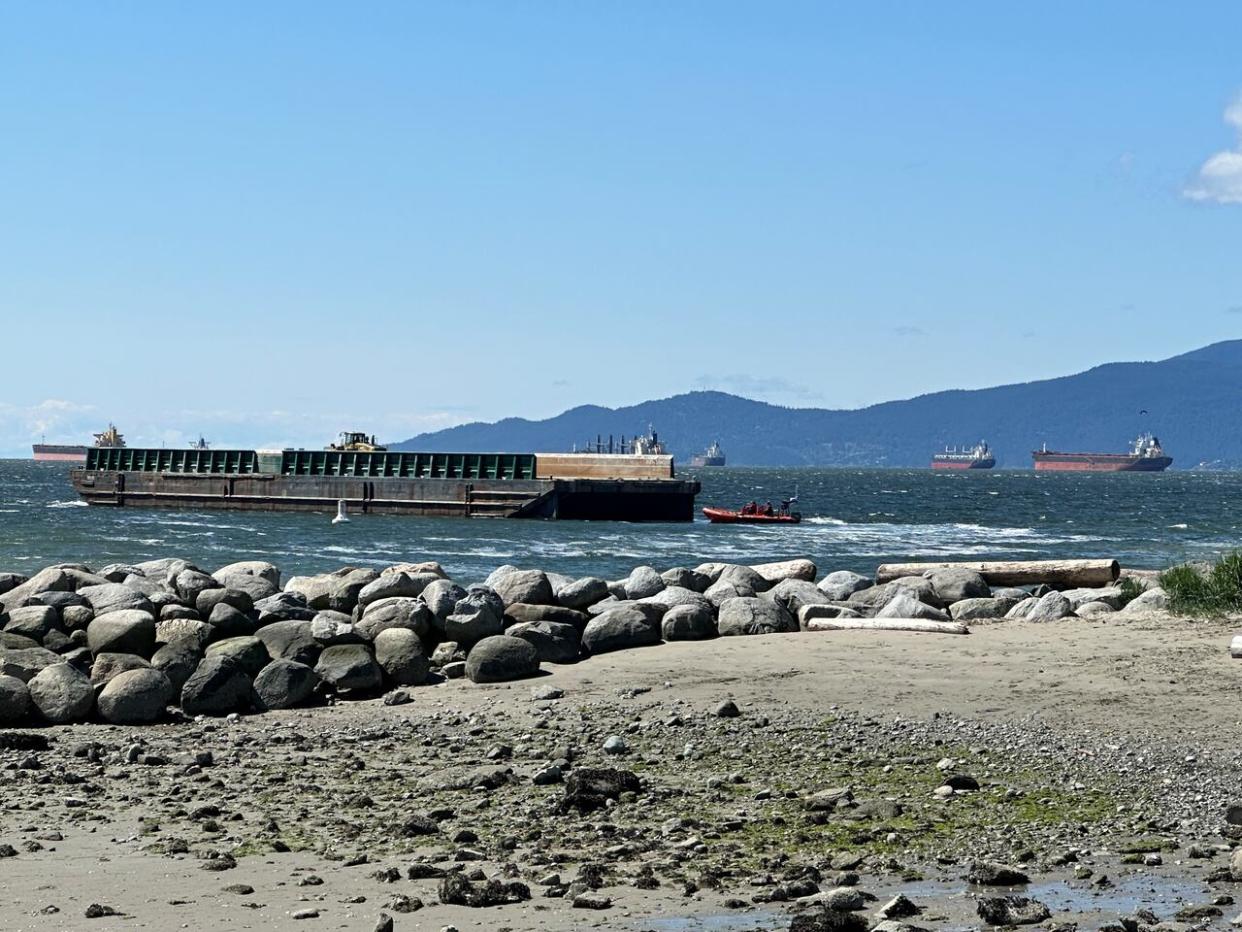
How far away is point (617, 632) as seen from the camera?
1688 cm

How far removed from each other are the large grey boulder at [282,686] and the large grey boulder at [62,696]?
1.51 meters

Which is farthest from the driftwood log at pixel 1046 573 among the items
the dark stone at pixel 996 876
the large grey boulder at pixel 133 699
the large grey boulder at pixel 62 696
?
the dark stone at pixel 996 876

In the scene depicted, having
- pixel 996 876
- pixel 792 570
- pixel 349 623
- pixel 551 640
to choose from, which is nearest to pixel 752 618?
pixel 551 640

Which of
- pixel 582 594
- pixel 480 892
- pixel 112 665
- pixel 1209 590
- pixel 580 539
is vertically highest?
pixel 1209 590

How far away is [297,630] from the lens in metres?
16.6

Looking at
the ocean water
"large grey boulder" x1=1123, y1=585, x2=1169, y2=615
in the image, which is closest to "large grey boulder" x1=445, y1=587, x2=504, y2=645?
"large grey boulder" x1=1123, y1=585, x2=1169, y2=615

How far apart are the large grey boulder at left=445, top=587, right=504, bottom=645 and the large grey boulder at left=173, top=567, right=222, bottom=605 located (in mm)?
3819

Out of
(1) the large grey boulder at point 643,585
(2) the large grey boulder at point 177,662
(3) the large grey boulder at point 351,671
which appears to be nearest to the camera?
(2) the large grey boulder at point 177,662

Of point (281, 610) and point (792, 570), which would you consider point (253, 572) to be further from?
point (792, 570)

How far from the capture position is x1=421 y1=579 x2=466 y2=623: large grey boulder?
17.5 meters

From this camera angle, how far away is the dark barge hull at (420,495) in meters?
67.1

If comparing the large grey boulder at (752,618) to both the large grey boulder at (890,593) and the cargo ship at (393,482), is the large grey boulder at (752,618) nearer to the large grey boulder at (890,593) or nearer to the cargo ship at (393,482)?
the large grey boulder at (890,593)

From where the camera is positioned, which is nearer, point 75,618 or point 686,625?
point 686,625

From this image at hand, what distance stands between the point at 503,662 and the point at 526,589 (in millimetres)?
3512
